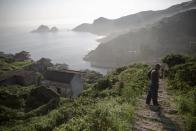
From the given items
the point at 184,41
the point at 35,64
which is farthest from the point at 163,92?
the point at 184,41

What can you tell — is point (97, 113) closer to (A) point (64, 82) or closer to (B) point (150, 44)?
(A) point (64, 82)

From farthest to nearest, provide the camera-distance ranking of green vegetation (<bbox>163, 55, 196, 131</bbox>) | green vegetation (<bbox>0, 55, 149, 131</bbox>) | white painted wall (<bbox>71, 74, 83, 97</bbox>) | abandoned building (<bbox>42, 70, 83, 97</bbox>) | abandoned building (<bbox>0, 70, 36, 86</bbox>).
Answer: abandoned building (<bbox>0, 70, 36, 86</bbox>)
white painted wall (<bbox>71, 74, 83, 97</bbox>)
abandoned building (<bbox>42, 70, 83, 97</bbox>)
green vegetation (<bbox>163, 55, 196, 131</bbox>)
green vegetation (<bbox>0, 55, 149, 131</bbox>)

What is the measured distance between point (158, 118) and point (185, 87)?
4957 millimetres

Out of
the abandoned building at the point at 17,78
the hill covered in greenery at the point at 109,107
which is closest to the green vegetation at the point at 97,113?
the hill covered in greenery at the point at 109,107

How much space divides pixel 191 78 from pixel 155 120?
Result: 6.90 metres

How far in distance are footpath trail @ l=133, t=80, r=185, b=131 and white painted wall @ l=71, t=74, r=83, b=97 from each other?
2967 cm

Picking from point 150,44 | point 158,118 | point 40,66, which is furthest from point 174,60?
point 150,44

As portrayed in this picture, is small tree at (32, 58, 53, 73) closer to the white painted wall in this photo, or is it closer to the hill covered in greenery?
the white painted wall

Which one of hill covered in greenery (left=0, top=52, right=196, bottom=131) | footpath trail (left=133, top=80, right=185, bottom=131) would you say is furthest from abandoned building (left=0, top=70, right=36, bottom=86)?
footpath trail (left=133, top=80, right=185, bottom=131)

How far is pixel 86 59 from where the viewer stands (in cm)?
11338

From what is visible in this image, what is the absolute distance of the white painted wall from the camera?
130 ft

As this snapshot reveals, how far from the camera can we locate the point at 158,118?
27.9 feet

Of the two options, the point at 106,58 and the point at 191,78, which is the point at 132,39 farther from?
the point at 191,78

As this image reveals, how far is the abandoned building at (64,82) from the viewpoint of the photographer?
38906mm
